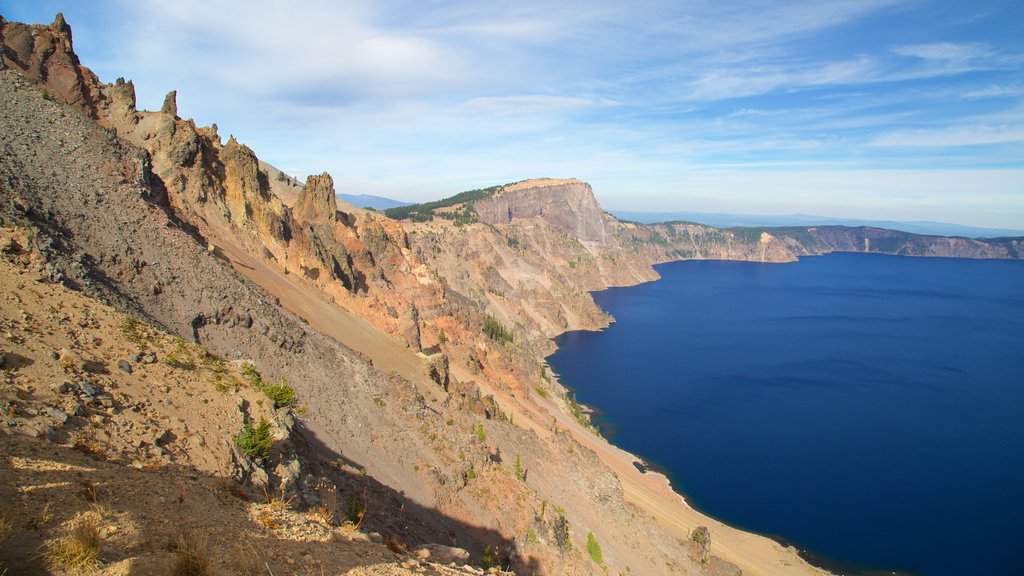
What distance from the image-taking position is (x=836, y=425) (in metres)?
83.4

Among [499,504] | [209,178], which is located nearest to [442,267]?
[209,178]

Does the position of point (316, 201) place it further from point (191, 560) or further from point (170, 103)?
point (191, 560)

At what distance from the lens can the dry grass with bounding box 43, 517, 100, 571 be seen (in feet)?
24.1

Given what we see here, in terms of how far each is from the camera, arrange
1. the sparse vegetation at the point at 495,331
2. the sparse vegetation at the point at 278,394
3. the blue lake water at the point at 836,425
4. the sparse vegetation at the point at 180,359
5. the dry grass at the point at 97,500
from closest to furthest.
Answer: the dry grass at the point at 97,500 → the sparse vegetation at the point at 180,359 → the sparse vegetation at the point at 278,394 → the blue lake water at the point at 836,425 → the sparse vegetation at the point at 495,331

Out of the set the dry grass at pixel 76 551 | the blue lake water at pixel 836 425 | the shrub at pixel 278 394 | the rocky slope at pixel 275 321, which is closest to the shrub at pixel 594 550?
the rocky slope at pixel 275 321

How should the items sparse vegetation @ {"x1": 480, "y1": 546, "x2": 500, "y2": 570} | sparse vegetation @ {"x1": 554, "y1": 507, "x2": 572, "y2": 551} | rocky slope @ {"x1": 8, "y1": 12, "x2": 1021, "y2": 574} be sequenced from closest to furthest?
sparse vegetation @ {"x1": 480, "y1": 546, "x2": 500, "y2": 570}
rocky slope @ {"x1": 8, "y1": 12, "x2": 1021, "y2": 574}
sparse vegetation @ {"x1": 554, "y1": 507, "x2": 572, "y2": 551}

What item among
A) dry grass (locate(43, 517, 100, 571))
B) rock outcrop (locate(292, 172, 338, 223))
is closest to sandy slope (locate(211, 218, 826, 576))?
rock outcrop (locate(292, 172, 338, 223))

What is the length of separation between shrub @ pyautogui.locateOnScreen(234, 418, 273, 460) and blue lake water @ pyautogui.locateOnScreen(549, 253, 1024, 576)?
55.7 metres

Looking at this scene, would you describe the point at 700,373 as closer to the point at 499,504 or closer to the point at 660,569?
the point at 660,569

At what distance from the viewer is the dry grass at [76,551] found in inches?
289

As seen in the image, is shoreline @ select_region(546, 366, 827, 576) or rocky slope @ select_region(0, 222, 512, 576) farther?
shoreline @ select_region(546, 366, 827, 576)

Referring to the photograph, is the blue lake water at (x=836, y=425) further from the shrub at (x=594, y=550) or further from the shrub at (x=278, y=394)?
the shrub at (x=278, y=394)

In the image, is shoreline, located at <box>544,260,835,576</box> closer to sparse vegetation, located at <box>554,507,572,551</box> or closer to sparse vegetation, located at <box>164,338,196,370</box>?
sparse vegetation, located at <box>554,507,572,551</box>

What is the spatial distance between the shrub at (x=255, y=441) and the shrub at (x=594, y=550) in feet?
78.1
